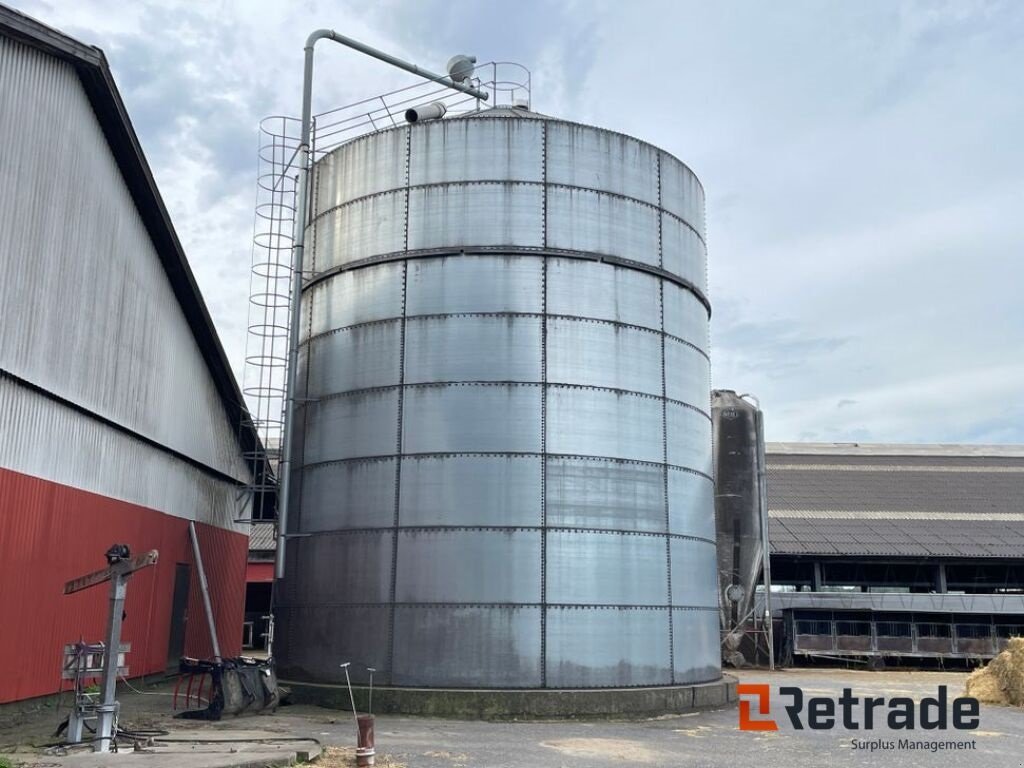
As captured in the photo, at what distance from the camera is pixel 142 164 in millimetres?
19797

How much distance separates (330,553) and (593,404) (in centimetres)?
610

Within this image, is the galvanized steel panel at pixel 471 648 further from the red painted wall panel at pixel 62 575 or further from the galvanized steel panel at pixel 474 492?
the red painted wall panel at pixel 62 575

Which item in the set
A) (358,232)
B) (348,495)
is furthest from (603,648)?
(358,232)

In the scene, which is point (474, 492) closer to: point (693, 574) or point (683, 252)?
point (693, 574)

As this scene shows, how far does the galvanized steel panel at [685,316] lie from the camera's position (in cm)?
2006

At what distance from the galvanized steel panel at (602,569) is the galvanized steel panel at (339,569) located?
3.25 meters

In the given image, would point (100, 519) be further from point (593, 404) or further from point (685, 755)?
point (685, 755)

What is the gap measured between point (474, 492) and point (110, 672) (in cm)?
711

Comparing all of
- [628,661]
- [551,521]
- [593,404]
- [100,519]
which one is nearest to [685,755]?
[628,661]

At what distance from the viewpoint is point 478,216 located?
18.9 meters

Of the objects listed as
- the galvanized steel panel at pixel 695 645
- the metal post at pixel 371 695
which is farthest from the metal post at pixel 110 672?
the galvanized steel panel at pixel 695 645

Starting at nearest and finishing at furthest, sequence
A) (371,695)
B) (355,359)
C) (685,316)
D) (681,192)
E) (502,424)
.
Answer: (371,695)
(502,424)
(355,359)
(685,316)
(681,192)

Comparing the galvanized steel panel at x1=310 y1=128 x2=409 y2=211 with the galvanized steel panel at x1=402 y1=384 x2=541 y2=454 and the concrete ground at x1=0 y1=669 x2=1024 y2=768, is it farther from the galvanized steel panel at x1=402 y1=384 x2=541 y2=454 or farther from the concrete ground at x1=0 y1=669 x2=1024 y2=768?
the concrete ground at x1=0 y1=669 x2=1024 y2=768

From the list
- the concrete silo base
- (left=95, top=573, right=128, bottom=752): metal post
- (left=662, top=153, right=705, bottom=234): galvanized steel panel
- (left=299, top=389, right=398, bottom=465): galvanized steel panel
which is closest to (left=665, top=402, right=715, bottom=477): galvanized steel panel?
(left=662, top=153, right=705, bottom=234): galvanized steel panel
